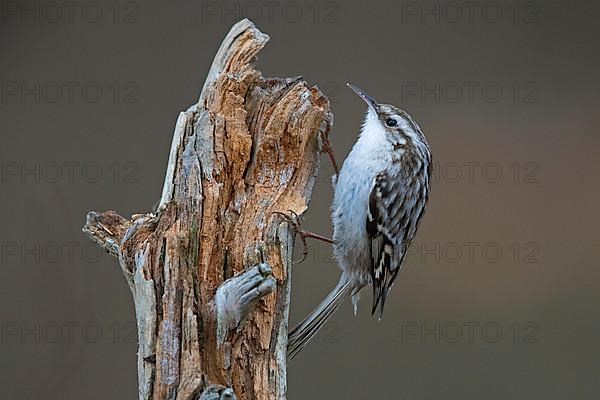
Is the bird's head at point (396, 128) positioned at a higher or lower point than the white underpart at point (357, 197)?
higher

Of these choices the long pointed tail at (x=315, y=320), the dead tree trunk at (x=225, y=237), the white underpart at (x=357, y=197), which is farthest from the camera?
the white underpart at (x=357, y=197)

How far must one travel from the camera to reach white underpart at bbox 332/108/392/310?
2037mm

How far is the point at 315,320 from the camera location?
1896 mm

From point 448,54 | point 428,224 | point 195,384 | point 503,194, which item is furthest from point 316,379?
point 195,384

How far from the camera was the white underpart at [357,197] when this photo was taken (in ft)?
6.68

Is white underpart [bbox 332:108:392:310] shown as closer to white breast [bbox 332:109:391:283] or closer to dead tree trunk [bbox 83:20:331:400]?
white breast [bbox 332:109:391:283]

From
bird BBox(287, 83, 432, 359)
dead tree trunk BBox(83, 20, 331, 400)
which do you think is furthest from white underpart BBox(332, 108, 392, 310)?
dead tree trunk BBox(83, 20, 331, 400)

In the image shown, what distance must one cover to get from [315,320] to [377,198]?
1.27ft

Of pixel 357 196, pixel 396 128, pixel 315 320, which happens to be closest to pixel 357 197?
pixel 357 196

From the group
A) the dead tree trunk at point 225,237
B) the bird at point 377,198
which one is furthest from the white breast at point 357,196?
the dead tree trunk at point 225,237

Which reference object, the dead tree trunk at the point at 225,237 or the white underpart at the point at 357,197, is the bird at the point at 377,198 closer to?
the white underpart at the point at 357,197

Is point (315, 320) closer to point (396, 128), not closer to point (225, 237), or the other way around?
point (225, 237)

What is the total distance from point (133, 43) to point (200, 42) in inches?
10.2

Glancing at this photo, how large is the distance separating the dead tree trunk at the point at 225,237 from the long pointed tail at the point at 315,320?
183 mm
